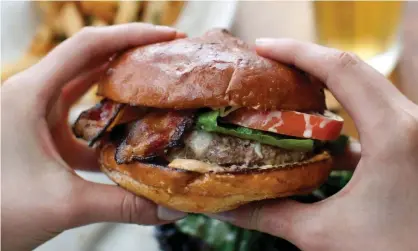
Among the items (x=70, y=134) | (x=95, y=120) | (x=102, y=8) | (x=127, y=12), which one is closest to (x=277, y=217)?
(x=95, y=120)

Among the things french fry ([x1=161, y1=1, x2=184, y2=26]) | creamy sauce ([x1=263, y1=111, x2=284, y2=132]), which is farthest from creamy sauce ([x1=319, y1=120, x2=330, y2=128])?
french fry ([x1=161, y1=1, x2=184, y2=26])

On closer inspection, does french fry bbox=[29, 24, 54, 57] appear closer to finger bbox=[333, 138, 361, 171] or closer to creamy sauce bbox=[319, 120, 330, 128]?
finger bbox=[333, 138, 361, 171]

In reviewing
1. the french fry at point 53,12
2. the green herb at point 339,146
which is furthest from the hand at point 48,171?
the french fry at point 53,12

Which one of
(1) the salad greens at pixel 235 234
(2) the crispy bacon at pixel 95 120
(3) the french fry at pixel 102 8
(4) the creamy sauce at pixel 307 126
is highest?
(4) the creamy sauce at pixel 307 126

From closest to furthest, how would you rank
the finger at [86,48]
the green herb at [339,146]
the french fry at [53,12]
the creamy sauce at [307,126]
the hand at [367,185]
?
1. the hand at [367,185]
2. the creamy sauce at [307,126]
3. the finger at [86,48]
4. the green herb at [339,146]
5. the french fry at [53,12]

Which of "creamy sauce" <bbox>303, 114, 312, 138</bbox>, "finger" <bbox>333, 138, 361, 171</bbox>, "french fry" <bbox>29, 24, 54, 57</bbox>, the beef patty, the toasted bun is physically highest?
the toasted bun

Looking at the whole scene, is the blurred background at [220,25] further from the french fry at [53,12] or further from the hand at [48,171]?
the hand at [48,171]
